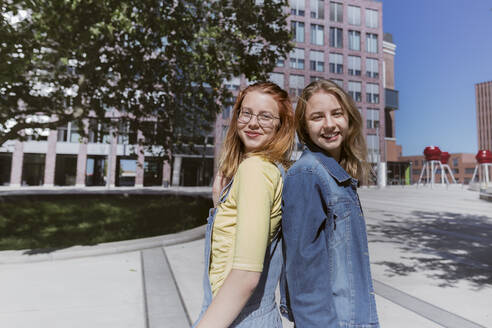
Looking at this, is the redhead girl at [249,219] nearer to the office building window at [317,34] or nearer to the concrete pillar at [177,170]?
the concrete pillar at [177,170]

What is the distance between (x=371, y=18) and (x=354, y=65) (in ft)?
24.3

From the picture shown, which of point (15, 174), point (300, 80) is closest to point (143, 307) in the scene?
point (15, 174)

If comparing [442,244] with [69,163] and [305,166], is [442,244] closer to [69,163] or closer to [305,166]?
[305,166]

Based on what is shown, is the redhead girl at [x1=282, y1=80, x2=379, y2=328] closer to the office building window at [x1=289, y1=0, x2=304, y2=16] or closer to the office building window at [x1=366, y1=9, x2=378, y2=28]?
the office building window at [x1=289, y1=0, x2=304, y2=16]

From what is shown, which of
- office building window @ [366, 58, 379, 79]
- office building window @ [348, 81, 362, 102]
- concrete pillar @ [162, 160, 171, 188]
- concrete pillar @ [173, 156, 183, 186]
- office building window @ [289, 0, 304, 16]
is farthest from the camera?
office building window @ [366, 58, 379, 79]

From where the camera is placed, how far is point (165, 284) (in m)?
4.38

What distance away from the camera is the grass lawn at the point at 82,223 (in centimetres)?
714

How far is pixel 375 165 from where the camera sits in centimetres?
4738

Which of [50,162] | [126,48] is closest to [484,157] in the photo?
[126,48]

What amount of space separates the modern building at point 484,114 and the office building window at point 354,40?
90508mm

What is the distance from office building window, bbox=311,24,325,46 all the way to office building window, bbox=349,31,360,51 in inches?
174

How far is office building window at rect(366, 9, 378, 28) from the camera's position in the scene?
4638cm

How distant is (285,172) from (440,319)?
3.17 m

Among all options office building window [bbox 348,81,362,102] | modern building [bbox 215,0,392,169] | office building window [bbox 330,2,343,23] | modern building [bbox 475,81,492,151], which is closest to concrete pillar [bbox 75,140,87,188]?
modern building [bbox 215,0,392,169]
